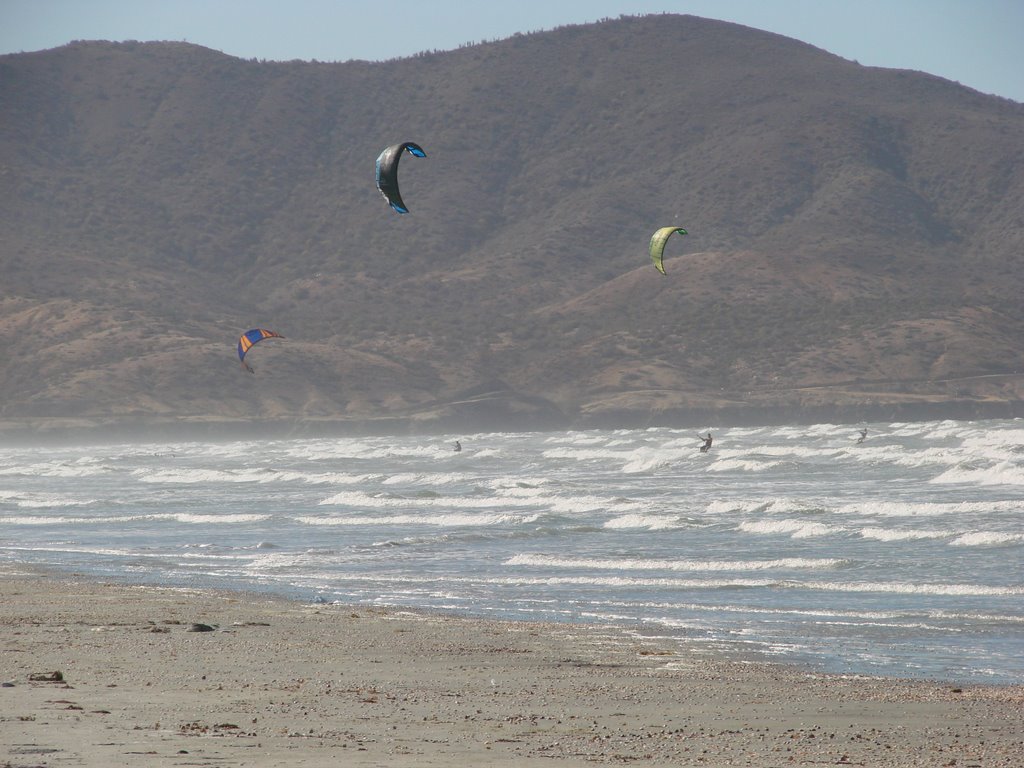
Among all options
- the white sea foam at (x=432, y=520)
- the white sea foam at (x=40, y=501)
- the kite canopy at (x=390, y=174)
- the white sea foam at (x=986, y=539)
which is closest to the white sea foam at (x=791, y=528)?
the white sea foam at (x=986, y=539)

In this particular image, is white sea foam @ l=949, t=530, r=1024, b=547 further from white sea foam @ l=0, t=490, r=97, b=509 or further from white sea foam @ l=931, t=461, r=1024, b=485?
white sea foam @ l=0, t=490, r=97, b=509

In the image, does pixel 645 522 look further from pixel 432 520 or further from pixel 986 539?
pixel 986 539

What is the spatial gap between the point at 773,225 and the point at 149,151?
6921cm

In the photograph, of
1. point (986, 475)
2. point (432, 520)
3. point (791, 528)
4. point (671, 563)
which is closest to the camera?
point (671, 563)

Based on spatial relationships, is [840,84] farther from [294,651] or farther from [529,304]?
[294,651]

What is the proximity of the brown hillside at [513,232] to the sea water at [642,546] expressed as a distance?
51918mm

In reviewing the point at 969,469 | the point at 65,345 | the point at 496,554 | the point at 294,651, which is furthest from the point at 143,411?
the point at 294,651

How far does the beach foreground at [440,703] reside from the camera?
705 centimetres

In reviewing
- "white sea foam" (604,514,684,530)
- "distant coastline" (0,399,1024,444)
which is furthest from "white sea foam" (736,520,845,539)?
"distant coastline" (0,399,1024,444)

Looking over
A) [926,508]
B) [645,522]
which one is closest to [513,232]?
[926,508]

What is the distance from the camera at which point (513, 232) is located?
5192 inches

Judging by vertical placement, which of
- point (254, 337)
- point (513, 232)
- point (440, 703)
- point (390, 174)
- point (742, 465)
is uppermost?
point (513, 232)

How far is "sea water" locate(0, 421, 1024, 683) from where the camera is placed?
12.3 metres

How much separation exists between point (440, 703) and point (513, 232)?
408 feet
